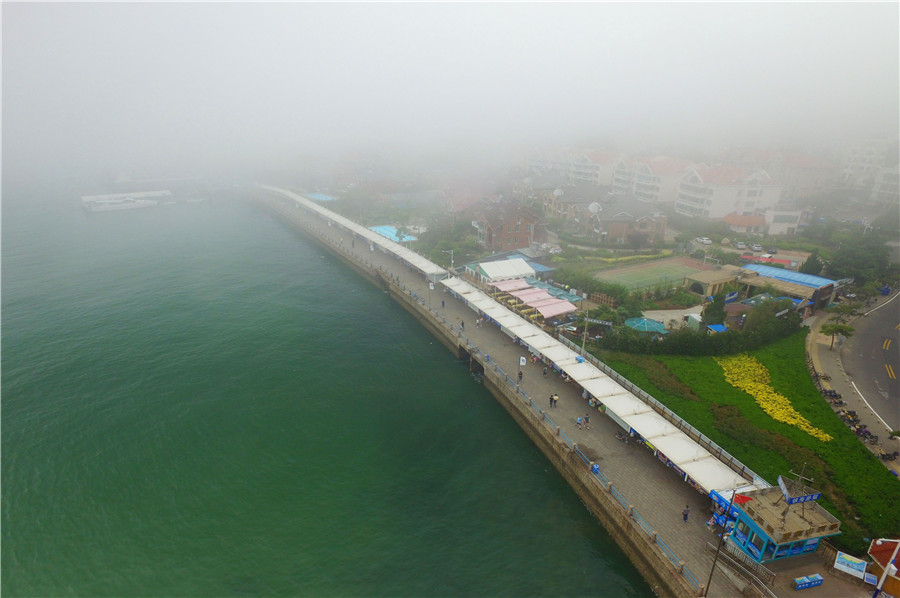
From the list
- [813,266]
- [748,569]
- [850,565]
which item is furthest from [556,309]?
[813,266]

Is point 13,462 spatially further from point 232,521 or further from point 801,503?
point 801,503

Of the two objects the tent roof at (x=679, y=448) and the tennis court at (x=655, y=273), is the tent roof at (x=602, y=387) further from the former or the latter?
the tennis court at (x=655, y=273)

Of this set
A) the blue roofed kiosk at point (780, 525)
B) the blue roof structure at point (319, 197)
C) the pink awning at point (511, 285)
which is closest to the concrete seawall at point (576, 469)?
the blue roofed kiosk at point (780, 525)

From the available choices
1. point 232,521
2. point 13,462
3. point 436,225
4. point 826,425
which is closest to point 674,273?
point 826,425

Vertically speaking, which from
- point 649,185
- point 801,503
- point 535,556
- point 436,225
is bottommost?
point 535,556

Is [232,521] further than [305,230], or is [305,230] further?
[305,230]

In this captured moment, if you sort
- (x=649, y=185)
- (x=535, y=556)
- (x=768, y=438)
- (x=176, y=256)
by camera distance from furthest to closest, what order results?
(x=649, y=185) < (x=176, y=256) < (x=768, y=438) < (x=535, y=556)
